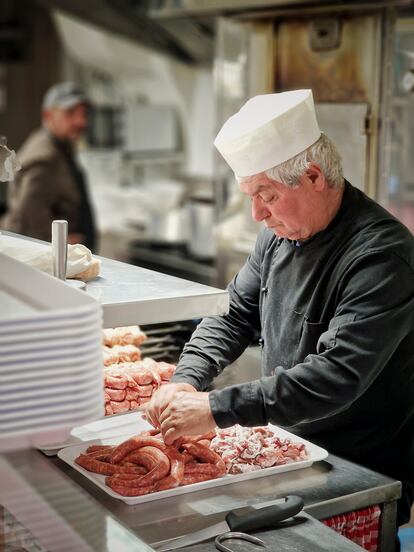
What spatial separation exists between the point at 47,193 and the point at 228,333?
325 centimetres

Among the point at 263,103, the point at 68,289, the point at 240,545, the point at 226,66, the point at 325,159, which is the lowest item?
the point at 240,545

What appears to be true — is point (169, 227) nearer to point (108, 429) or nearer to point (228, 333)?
point (228, 333)

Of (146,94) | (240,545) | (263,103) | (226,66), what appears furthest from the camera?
(146,94)

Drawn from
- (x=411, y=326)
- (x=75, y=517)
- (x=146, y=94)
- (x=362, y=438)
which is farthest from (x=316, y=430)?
(x=146, y=94)

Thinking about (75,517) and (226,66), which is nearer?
(75,517)

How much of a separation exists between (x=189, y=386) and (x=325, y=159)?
69 centimetres

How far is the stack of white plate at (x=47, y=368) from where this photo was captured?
1.29 meters

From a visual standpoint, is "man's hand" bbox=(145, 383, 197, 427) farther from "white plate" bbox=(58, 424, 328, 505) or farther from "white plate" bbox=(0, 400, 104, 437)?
"white plate" bbox=(0, 400, 104, 437)

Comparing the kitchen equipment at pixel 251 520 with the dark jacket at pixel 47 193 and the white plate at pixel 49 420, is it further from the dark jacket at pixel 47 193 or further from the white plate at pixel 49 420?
the dark jacket at pixel 47 193

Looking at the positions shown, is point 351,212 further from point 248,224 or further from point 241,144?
point 248,224

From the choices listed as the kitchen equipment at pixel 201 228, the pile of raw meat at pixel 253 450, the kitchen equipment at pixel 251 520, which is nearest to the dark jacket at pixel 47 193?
the kitchen equipment at pixel 201 228

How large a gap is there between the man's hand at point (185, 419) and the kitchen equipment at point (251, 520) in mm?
240

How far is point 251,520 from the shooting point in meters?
1.91

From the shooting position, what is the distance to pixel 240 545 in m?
1.86
